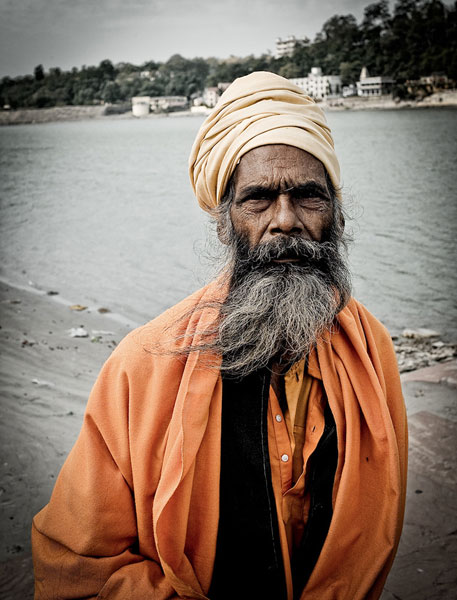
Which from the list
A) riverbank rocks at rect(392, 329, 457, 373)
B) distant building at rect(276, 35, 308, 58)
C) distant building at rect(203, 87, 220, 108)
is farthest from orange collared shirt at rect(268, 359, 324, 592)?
distant building at rect(276, 35, 308, 58)

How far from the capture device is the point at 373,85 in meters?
17.3

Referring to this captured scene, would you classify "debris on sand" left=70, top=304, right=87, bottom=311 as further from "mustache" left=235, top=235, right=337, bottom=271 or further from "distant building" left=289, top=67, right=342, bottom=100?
"distant building" left=289, top=67, right=342, bottom=100

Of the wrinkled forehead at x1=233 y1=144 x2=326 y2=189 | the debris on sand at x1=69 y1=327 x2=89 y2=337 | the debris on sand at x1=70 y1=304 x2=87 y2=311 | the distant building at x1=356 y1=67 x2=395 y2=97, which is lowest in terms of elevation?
the debris on sand at x1=70 y1=304 x2=87 y2=311

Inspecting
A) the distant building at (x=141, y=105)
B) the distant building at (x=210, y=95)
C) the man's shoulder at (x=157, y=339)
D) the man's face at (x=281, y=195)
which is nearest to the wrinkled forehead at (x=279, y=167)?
the man's face at (x=281, y=195)

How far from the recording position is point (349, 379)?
1.42 metres

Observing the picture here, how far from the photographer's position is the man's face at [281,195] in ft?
4.68

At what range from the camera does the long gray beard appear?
1.39 metres

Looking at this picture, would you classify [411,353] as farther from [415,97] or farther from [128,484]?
[415,97]

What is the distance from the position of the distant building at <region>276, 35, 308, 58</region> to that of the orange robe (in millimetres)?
12913

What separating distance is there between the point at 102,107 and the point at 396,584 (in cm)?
1843

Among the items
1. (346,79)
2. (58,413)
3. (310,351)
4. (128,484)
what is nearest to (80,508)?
(128,484)

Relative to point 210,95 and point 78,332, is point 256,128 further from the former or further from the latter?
point 210,95

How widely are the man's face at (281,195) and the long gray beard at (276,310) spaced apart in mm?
48

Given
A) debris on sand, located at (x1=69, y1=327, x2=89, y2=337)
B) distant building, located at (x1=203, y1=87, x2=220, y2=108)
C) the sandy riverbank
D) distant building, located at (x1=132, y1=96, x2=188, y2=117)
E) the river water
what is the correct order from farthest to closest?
distant building, located at (x1=132, y1=96, x2=188, y2=117)
distant building, located at (x1=203, y1=87, x2=220, y2=108)
the river water
debris on sand, located at (x1=69, y1=327, x2=89, y2=337)
the sandy riverbank
